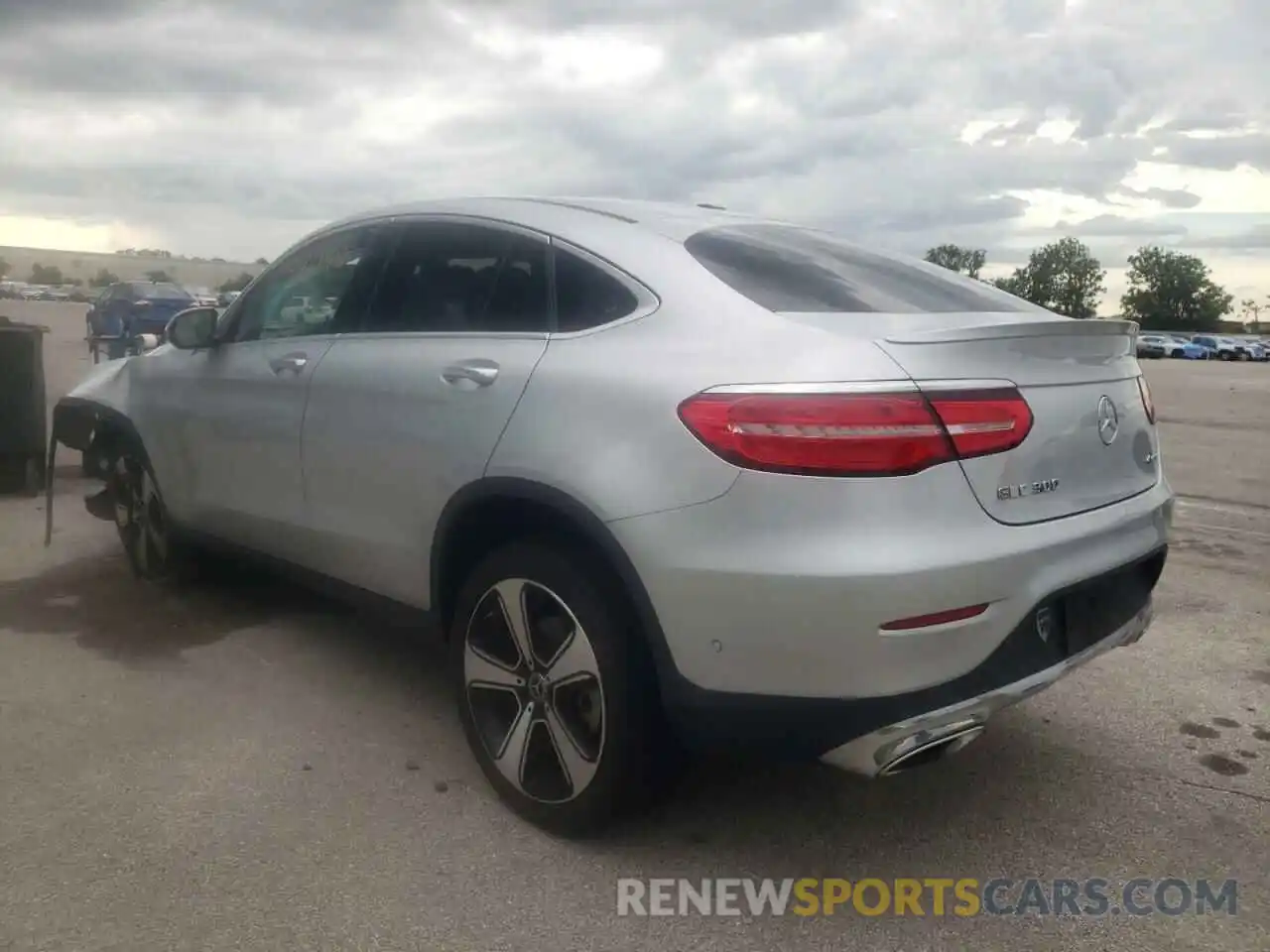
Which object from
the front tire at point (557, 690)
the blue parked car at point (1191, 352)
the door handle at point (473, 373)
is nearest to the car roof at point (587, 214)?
the door handle at point (473, 373)

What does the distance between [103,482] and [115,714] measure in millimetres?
2083

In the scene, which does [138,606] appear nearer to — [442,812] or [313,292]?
[313,292]

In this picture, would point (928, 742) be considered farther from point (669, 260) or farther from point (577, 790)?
point (669, 260)

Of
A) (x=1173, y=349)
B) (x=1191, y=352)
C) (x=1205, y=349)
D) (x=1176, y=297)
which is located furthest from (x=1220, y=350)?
(x=1176, y=297)

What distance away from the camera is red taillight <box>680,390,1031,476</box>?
2.38 m

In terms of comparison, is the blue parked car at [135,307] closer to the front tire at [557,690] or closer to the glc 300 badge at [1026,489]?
Answer: the front tire at [557,690]

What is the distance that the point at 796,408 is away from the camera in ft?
7.92

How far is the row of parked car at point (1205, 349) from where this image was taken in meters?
62.9

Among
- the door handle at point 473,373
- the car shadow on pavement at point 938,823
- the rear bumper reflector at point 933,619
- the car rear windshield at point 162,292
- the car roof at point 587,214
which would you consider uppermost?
the car roof at point 587,214

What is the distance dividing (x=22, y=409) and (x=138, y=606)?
315 centimetres

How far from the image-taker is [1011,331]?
2.65 metres

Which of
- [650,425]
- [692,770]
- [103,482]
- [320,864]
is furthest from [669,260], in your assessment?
[103,482]

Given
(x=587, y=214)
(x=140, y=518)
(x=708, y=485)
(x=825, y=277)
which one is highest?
(x=587, y=214)

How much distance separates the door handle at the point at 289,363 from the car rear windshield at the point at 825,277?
1556 millimetres
